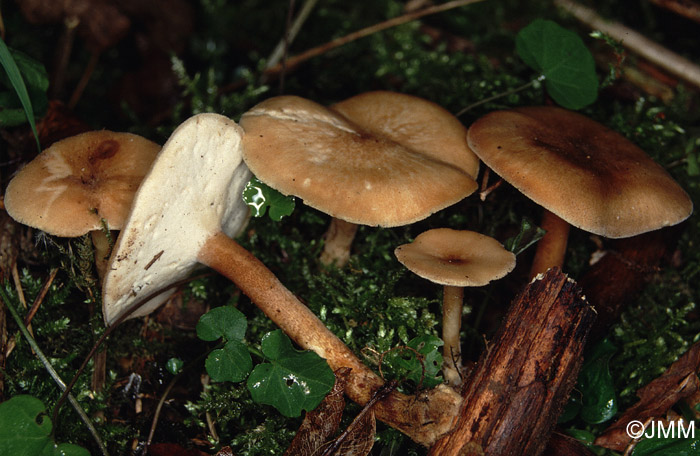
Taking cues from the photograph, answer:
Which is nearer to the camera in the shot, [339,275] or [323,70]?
[339,275]

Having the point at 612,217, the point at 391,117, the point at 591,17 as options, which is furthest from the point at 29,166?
the point at 591,17

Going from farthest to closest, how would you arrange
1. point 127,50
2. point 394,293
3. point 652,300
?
point 127,50, point 652,300, point 394,293

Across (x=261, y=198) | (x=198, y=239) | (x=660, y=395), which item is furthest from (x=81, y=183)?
(x=660, y=395)

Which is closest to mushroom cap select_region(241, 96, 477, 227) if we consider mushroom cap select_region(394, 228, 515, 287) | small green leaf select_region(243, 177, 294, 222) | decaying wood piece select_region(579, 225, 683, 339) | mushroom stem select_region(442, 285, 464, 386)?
mushroom cap select_region(394, 228, 515, 287)

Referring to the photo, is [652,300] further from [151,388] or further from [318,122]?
[151,388]

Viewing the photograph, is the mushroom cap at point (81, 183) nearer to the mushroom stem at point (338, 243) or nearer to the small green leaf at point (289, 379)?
the small green leaf at point (289, 379)
